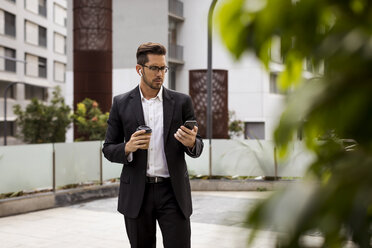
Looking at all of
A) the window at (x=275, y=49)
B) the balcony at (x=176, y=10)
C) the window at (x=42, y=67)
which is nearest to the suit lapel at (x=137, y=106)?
the window at (x=275, y=49)

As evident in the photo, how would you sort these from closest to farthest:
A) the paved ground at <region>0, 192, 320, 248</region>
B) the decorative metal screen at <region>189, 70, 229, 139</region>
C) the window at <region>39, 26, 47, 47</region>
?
the paved ground at <region>0, 192, 320, 248</region> < the decorative metal screen at <region>189, 70, 229, 139</region> < the window at <region>39, 26, 47, 47</region>

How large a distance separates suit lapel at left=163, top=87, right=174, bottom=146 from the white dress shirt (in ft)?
0.15

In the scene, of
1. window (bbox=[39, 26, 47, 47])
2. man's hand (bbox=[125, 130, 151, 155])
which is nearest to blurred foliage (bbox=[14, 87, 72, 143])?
man's hand (bbox=[125, 130, 151, 155])

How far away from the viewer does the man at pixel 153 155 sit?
3.64 meters

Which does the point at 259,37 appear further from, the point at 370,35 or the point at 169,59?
the point at 169,59

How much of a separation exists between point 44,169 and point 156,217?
7.02 m

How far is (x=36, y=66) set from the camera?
56.0 m

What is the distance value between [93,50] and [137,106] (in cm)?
1326

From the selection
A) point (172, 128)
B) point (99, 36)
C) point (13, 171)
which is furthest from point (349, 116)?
point (99, 36)

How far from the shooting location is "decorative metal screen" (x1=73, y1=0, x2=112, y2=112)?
16500 mm

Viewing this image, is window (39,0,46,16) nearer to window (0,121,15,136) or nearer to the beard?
window (0,121,15,136)

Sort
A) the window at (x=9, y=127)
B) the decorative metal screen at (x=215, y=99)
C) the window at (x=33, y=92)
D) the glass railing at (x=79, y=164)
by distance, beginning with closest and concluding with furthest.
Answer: the glass railing at (x=79, y=164) < the decorative metal screen at (x=215, y=99) < the window at (x=9, y=127) < the window at (x=33, y=92)

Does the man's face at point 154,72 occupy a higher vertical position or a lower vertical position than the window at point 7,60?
lower

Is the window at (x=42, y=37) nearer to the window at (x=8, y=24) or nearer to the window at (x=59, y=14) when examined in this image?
the window at (x=59, y=14)
